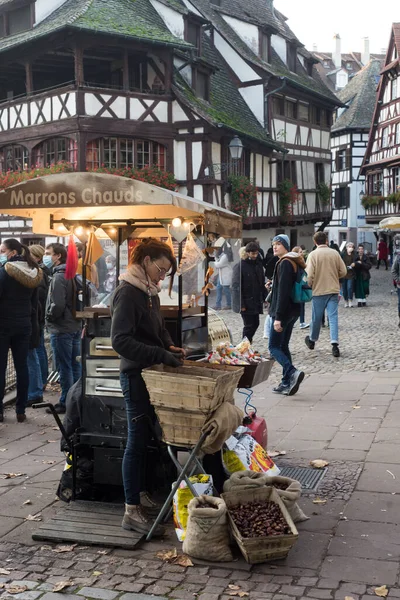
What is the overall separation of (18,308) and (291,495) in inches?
178

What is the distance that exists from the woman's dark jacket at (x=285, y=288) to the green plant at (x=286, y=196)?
81.2 ft

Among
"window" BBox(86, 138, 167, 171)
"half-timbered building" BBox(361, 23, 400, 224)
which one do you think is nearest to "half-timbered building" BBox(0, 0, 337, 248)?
"window" BBox(86, 138, 167, 171)

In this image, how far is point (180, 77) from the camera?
91.7 feet

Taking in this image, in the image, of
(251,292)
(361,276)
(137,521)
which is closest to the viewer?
(137,521)

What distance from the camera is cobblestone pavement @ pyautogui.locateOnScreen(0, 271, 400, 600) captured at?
15.0 feet

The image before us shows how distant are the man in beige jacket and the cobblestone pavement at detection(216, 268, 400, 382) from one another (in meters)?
0.49

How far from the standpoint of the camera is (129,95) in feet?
84.5

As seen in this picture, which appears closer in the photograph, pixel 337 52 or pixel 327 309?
pixel 327 309

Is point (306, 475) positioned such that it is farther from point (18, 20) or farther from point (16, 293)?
point (18, 20)

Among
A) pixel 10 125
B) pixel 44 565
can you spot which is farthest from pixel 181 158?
pixel 44 565

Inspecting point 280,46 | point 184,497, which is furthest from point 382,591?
point 280,46

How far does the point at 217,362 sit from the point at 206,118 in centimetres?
2147

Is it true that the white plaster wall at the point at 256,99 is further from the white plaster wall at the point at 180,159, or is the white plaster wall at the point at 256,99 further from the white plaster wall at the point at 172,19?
the white plaster wall at the point at 180,159

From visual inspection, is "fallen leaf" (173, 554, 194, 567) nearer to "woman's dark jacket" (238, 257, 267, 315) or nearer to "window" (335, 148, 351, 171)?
"woman's dark jacket" (238, 257, 267, 315)
